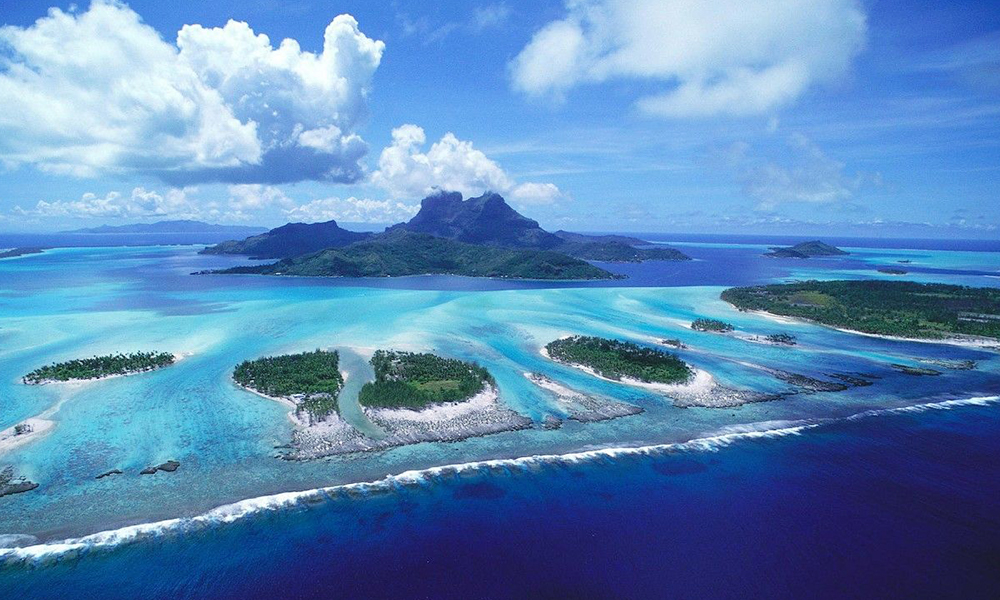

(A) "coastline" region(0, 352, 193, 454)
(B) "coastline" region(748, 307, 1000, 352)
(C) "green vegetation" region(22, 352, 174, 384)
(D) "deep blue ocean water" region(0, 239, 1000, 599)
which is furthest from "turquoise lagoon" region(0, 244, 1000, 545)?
(B) "coastline" region(748, 307, 1000, 352)

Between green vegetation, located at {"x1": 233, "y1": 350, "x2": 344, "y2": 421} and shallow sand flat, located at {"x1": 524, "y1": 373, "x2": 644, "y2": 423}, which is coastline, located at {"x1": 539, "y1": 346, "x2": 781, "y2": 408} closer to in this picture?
shallow sand flat, located at {"x1": 524, "y1": 373, "x2": 644, "y2": 423}

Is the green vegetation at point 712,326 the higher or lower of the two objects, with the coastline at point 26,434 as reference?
higher

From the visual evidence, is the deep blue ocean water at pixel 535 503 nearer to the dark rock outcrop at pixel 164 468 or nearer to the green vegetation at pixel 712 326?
the dark rock outcrop at pixel 164 468

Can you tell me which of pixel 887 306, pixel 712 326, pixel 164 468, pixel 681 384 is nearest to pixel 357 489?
pixel 164 468

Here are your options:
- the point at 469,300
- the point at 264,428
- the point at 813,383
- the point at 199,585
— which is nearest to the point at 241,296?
the point at 469,300

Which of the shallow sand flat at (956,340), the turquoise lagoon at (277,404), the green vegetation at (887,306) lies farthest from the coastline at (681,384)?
the green vegetation at (887,306)

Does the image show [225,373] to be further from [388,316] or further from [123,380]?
[388,316]
